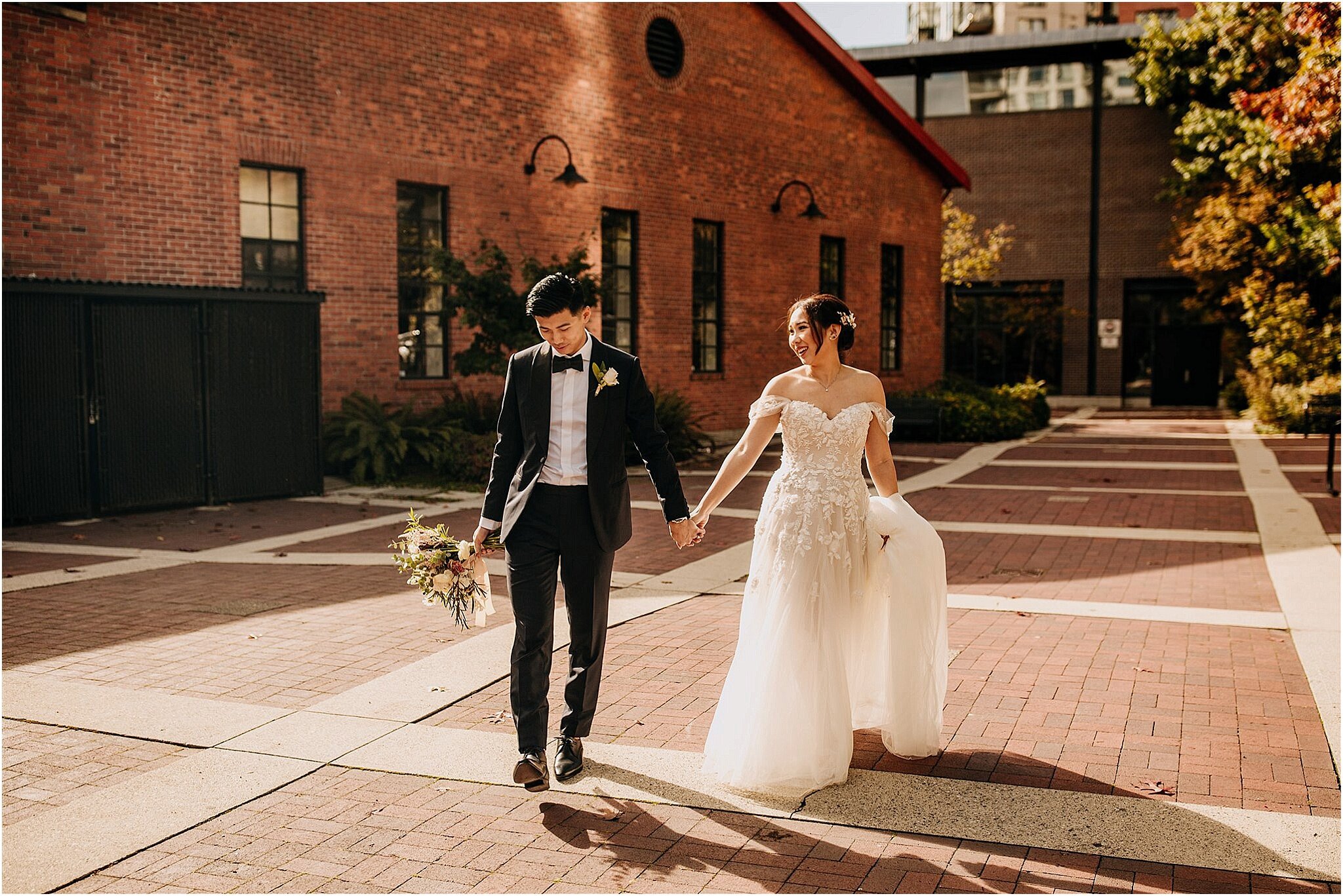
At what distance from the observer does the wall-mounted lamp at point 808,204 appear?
2305 centimetres

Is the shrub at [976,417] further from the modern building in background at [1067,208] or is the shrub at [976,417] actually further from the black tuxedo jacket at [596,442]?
the black tuxedo jacket at [596,442]

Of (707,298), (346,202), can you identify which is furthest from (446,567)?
(707,298)

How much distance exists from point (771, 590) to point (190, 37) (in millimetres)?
12178

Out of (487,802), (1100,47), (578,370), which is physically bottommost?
(487,802)

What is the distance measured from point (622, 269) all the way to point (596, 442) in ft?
52.6

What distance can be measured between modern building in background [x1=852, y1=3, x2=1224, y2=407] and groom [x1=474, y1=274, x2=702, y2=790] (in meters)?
34.4

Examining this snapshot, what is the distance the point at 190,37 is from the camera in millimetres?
14062

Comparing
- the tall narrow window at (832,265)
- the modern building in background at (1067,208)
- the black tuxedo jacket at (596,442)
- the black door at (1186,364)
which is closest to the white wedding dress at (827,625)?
the black tuxedo jacket at (596,442)

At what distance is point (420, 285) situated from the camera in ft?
55.4

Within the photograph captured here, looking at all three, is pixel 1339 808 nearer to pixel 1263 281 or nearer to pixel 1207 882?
pixel 1207 882

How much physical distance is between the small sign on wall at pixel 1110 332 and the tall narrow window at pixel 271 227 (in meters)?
27.4

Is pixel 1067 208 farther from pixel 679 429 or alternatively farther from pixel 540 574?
pixel 540 574

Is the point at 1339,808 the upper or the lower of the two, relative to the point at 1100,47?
lower

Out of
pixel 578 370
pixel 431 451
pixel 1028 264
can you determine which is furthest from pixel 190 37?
pixel 1028 264
